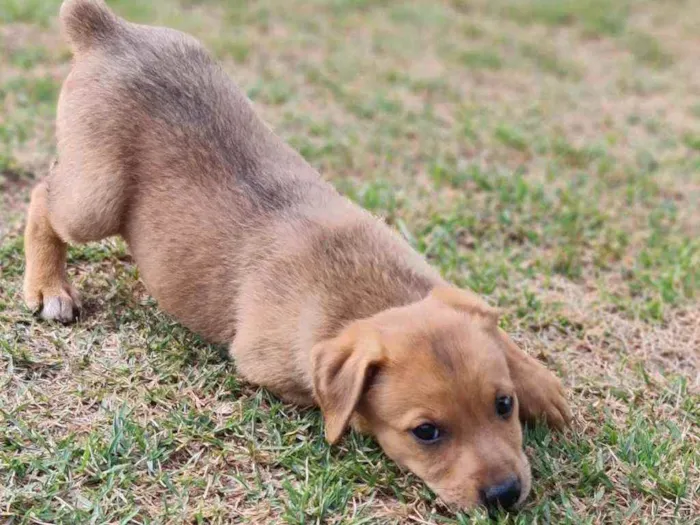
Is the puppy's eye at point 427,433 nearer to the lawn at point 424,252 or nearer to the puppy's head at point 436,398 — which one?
the puppy's head at point 436,398

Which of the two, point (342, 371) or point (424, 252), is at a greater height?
point (342, 371)

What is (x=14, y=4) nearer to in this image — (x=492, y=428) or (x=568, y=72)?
(x=568, y=72)

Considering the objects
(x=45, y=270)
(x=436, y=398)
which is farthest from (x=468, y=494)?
(x=45, y=270)

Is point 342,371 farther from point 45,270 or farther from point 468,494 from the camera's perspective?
point 45,270

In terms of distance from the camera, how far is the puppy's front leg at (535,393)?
455cm

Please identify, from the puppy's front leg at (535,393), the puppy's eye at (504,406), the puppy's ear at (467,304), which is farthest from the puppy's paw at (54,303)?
the puppy's eye at (504,406)

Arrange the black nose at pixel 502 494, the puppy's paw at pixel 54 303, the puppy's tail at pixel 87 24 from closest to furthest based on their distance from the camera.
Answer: the black nose at pixel 502 494 → the puppy's paw at pixel 54 303 → the puppy's tail at pixel 87 24

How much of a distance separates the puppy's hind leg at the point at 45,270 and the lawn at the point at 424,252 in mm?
106

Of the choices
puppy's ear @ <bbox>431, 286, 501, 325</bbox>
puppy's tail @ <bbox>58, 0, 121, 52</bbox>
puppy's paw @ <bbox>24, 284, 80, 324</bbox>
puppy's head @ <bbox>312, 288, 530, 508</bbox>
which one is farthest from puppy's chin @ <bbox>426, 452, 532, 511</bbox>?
puppy's tail @ <bbox>58, 0, 121, 52</bbox>

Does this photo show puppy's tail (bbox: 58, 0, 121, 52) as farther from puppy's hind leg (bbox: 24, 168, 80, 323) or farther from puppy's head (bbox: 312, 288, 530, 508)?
puppy's head (bbox: 312, 288, 530, 508)

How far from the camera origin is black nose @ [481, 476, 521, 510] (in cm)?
381

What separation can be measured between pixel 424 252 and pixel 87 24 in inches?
107

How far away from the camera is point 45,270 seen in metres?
5.39

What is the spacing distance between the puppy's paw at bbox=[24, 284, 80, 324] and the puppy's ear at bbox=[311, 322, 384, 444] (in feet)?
5.90
